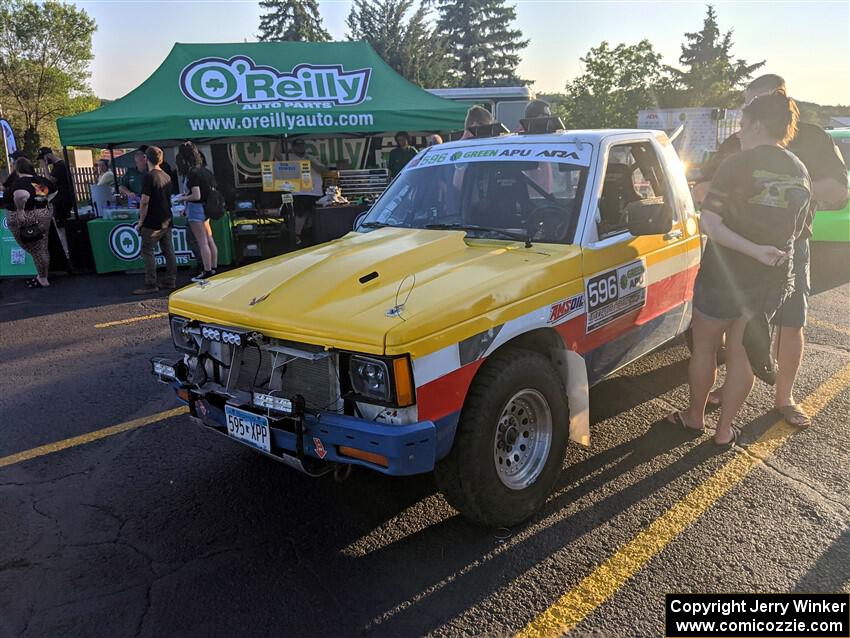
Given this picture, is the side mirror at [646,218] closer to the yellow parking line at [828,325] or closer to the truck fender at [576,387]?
the truck fender at [576,387]

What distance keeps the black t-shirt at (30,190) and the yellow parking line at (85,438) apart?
256 inches

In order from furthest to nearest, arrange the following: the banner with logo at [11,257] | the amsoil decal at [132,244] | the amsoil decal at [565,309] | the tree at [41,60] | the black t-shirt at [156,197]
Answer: the tree at [41,60]
the amsoil decal at [132,244]
the banner with logo at [11,257]
the black t-shirt at [156,197]
the amsoil decal at [565,309]

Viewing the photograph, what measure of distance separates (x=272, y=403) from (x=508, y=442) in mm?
1181

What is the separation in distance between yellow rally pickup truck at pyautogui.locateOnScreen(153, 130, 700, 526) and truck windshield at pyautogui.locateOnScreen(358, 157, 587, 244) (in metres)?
0.01

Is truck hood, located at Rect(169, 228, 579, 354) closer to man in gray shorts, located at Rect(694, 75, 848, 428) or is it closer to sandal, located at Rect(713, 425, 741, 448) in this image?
sandal, located at Rect(713, 425, 741, 448)

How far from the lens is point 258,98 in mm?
11625

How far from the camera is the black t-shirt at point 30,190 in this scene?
935 cm

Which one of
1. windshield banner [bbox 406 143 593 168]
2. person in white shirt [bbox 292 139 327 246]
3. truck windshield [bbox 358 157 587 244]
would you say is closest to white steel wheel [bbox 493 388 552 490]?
truck windshield [bbox 358 157 587 244]

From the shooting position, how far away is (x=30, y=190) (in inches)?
370

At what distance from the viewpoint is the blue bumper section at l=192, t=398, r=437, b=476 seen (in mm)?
2545

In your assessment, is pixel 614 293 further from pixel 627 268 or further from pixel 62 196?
pixel 62 196

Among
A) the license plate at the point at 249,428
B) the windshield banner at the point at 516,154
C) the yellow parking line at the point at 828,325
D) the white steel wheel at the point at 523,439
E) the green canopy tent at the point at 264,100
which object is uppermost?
the green canopy tent at the point at 264,100

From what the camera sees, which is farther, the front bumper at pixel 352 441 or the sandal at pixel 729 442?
the sandal at pixel 729 442

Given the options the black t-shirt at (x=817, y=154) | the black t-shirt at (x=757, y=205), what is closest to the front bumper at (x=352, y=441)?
the black t-shirt at (x=757, y=205)
